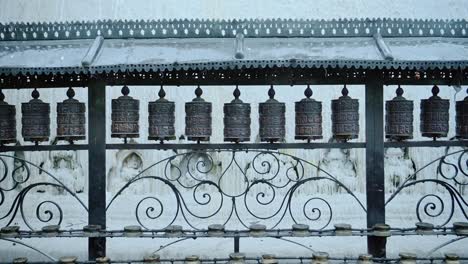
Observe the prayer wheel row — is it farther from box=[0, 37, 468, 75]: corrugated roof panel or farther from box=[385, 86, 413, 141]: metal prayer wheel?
box=[0, 37, 468, 75]: corrugated roof panel

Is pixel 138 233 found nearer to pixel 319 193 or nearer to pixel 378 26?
pixel 378 26

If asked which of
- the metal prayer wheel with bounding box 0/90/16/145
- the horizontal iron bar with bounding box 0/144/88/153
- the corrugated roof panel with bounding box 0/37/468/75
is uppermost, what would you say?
the corrugated roof panel with bounding box 0/37/468/75

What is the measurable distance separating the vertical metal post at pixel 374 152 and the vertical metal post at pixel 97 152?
5.70ft

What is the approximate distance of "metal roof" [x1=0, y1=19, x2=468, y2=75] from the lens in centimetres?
263

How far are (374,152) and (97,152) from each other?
1.82m

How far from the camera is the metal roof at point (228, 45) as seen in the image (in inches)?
103

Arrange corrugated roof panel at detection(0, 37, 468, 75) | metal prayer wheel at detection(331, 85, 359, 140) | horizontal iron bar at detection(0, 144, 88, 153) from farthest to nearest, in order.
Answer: horizontal iron bar at detection(0, 144, 88, 153) < metal prayer wheel at detection(331, 85, 359, 140) < corrugated roof panel at detection(0, 37, 468, 75)

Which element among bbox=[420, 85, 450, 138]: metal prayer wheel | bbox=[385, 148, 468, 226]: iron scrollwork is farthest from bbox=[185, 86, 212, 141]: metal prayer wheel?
bbox=[420, 85, 450, 138]: metal prayer wheel

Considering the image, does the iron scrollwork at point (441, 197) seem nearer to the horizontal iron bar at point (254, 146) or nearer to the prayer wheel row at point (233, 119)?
the horizontal iron bar at point (254, 146)

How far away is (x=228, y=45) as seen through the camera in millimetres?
2867

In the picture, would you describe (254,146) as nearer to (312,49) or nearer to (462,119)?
(312,49)

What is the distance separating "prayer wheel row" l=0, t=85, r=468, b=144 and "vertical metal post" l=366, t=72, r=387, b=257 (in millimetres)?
90

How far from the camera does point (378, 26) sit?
2961 millimetres

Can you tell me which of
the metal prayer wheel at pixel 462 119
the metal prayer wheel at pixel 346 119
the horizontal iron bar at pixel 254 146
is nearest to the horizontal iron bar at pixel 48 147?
the horizontal iron bar at pixel 254 146
